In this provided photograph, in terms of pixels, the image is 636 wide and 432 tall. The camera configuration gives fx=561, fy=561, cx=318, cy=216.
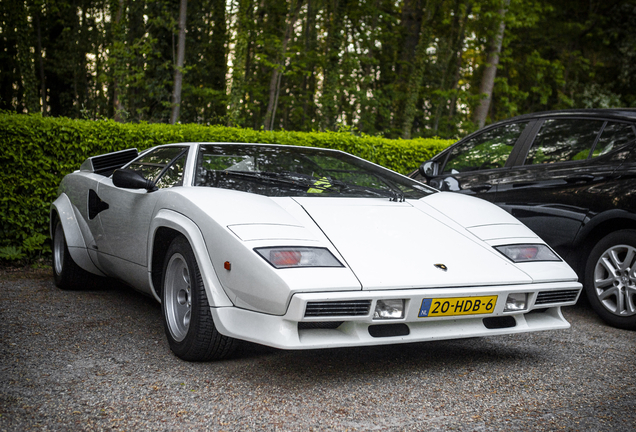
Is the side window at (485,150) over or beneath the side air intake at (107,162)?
over

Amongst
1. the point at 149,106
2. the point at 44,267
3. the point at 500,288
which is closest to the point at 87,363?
the point at 500,288

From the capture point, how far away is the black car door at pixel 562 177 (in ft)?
13.4

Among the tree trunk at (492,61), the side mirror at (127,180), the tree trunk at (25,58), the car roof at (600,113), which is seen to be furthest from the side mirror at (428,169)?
the tree trunk at (25,58)

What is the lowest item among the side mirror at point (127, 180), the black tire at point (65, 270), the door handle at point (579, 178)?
the black tire at point (65, 270)

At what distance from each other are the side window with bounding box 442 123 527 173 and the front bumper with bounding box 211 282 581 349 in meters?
2.22

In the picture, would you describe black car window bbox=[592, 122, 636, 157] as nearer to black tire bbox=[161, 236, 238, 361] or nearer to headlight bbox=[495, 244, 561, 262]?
headlight bbox=[495, 244, 561, 262]

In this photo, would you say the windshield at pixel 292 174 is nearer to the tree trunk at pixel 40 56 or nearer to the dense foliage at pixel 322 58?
the dense foliage at pixel 322 58

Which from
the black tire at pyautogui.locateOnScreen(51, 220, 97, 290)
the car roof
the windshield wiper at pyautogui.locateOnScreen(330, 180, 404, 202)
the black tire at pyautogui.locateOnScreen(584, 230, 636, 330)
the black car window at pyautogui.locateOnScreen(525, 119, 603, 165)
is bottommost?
the black tire at pyautogui.locateOnScreen(51, 220, 97, 290)

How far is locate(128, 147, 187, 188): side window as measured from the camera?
11.6 ft

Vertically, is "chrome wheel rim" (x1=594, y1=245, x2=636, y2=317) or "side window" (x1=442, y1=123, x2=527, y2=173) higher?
"side window" (x1=442, y1=123, x2=527, y2=173)

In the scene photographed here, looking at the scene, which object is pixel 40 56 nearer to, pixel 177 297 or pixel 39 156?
pixel 39 156

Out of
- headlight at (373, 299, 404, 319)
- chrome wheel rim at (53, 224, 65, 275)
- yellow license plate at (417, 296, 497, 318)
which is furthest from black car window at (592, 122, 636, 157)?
chrome wheel rim at (53, 224, 65, 275)

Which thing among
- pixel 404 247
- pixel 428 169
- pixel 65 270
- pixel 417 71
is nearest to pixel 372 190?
pixel 404 247

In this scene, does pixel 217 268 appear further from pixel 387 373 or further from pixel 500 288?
pixel 500 288
